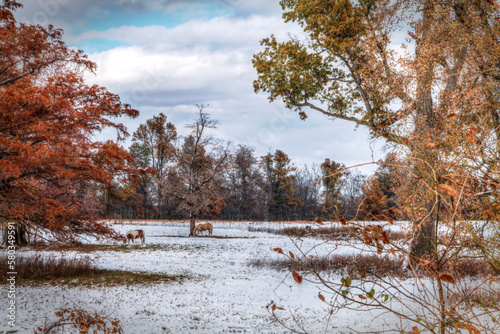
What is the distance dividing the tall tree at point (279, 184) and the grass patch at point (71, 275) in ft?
115

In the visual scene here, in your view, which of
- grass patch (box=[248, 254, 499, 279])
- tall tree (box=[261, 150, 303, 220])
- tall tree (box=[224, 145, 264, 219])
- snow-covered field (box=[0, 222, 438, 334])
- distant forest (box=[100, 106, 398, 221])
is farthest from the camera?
tall tree (box=[261, 150, 303, 220])

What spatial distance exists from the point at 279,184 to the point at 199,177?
22.3 meters

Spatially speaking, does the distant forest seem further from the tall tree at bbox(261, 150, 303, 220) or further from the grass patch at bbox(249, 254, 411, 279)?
the grass patch at bbox(249, 254, 411, 279)

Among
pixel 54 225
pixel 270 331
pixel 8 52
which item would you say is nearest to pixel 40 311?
pixel 54 225

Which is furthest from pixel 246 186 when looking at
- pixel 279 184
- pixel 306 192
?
pixel 306 192

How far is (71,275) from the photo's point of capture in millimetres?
11961

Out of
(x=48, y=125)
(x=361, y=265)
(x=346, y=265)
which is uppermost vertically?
(x=48, y=125)

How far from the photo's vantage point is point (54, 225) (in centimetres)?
798

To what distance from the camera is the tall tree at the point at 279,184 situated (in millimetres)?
47375

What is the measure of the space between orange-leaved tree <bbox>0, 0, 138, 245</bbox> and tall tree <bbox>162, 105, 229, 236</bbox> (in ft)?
51.3

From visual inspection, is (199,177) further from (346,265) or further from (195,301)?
(195,301)

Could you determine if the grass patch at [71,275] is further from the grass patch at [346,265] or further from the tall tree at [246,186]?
the tall tree at [246,186]

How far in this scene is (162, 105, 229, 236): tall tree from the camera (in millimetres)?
25344

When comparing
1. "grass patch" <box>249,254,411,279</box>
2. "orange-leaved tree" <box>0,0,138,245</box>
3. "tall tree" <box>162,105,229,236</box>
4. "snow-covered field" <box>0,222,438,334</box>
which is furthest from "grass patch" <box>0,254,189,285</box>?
"tall tree" <box>162,105,229,236</box>
